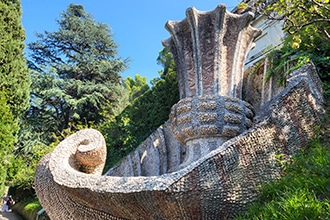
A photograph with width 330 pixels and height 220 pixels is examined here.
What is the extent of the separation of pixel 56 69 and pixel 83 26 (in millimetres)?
3139

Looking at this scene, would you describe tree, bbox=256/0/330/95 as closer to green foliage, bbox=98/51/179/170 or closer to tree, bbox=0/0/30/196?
green foliage, bbox=98/51/179/170

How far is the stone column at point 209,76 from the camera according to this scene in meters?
3.13

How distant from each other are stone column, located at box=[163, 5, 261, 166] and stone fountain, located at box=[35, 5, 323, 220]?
0.04ft

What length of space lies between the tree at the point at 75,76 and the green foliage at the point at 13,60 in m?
5.79

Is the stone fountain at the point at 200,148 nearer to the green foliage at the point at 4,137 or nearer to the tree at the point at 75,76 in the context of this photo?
the green foliage at the point at 4,137

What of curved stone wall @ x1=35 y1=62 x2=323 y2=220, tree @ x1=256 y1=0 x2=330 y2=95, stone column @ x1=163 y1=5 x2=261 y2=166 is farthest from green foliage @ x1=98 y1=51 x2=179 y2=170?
curved stone wall @ x1=35 y1=62 x2=323 y2=220

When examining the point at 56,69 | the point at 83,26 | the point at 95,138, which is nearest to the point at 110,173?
the point at 95,138

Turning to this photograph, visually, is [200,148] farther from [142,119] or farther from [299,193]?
[142,119]

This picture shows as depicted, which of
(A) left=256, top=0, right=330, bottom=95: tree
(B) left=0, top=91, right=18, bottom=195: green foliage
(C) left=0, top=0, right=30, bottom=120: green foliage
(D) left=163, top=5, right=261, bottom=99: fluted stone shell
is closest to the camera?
(A) left=256, top=0, right=330, bottom=95: tree

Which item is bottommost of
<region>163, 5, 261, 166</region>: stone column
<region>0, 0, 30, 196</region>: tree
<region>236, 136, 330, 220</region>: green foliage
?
<region>236, 136, 330, 220</region>: green foliage

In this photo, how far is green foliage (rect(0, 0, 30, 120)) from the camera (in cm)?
738

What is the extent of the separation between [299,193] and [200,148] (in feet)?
4.91

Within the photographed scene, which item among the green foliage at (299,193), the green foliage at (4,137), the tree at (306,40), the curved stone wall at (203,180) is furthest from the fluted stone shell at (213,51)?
the green foliage at (4,137)

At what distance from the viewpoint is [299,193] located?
1.70m
